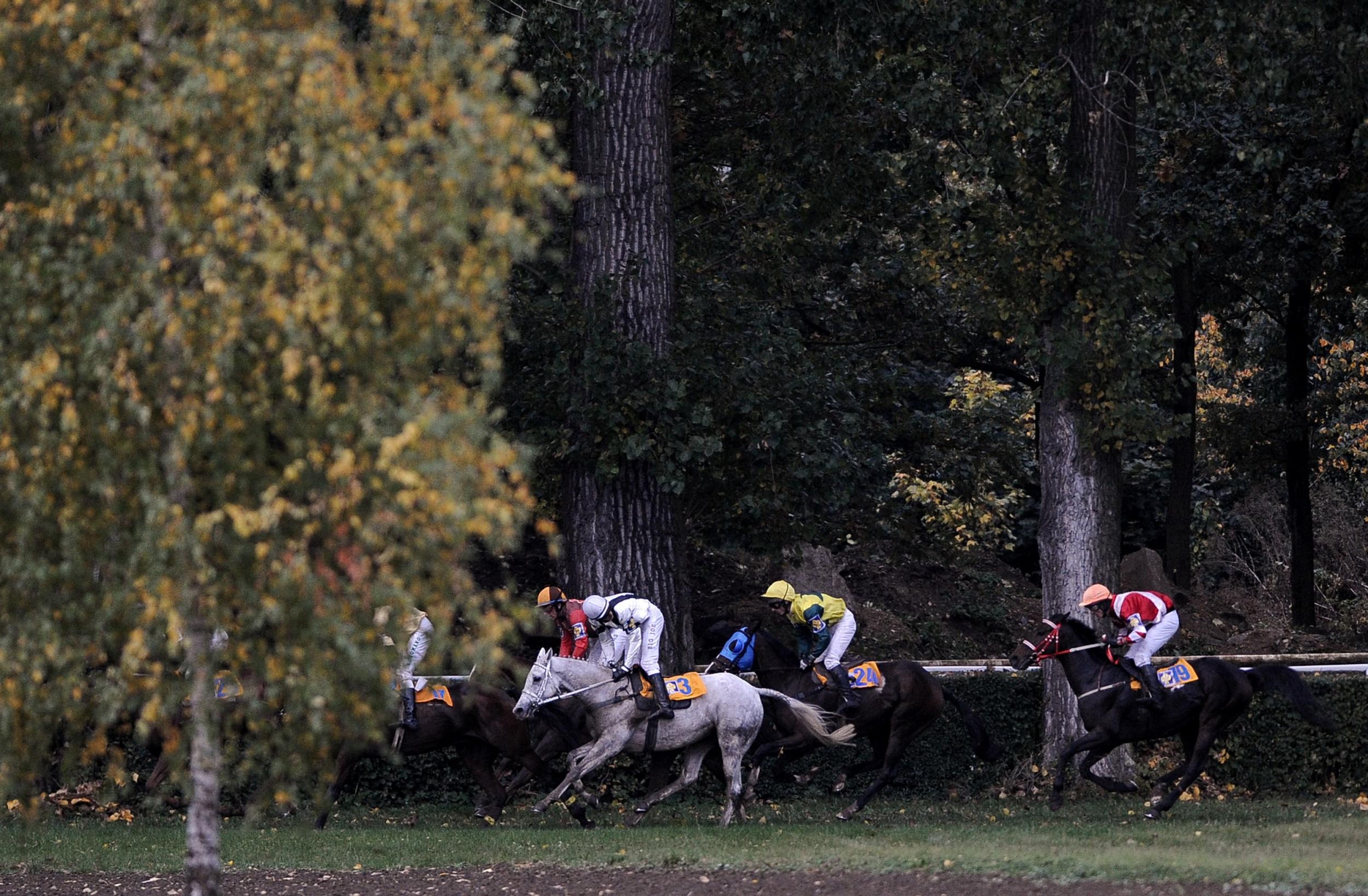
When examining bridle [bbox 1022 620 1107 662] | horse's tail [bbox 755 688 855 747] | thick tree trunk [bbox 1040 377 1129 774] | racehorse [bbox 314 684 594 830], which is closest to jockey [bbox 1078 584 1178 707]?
bridle [bbox 1022 620 1107 662]

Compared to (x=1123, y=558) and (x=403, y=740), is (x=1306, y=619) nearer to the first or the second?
(x=1123, y=558)

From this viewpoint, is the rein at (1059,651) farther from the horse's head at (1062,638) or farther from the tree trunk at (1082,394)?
the tree trunk at (1082,394)

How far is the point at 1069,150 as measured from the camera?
673 inches

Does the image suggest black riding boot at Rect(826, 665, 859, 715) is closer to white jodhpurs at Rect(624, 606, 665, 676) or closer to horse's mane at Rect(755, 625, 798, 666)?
horse's mane at Rect(755, 625, 798, 666)

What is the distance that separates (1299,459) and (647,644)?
53.2 feet

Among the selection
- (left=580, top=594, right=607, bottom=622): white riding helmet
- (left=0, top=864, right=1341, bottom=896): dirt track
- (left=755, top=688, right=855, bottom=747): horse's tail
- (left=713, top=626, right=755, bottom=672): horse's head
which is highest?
(left=580, top=594, right=607, bottom=622): white riding helmet

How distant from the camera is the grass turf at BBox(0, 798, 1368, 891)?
35.2 ft

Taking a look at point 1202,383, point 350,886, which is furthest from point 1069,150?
point 1202,383

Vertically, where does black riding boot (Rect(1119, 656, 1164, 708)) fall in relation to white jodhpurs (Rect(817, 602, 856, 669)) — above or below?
below

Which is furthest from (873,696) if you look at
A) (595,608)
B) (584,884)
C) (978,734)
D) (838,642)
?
(584,884)

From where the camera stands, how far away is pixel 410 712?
1441 cm

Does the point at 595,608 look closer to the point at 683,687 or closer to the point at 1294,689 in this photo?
the point at 683,687

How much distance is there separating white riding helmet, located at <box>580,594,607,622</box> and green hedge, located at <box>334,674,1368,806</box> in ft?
9.09

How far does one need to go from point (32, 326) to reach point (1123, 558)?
25716 millimetres
